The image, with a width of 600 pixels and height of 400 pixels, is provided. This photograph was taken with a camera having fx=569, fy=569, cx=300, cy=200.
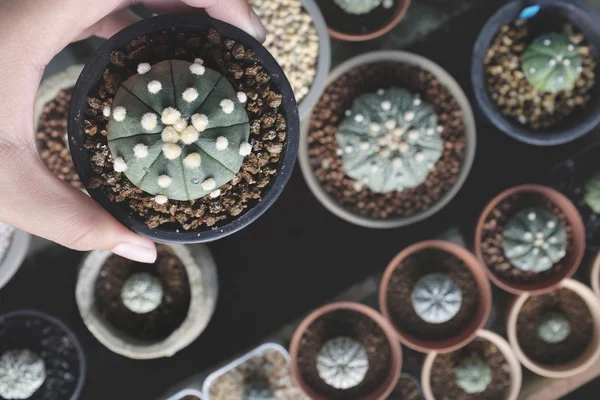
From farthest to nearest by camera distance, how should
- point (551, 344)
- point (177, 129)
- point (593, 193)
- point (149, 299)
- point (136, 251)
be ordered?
1. point (551, 344)
2. point (593, 193)
3. point (149, 299)
4. point (136, 251)
5. point (177, 129)

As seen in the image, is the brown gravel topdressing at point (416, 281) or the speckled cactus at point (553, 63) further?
the brown gravel topdressing at point (416, 281)

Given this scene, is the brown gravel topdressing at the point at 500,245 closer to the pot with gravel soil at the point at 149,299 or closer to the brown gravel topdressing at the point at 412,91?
the brown gravel topdressing at the point at 412,91

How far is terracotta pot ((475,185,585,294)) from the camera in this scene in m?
2.02

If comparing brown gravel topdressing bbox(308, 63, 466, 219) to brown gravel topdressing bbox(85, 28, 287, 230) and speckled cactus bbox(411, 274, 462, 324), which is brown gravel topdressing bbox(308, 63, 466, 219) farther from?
brown gravel topdressing bbox(85, 28, 287, 230)

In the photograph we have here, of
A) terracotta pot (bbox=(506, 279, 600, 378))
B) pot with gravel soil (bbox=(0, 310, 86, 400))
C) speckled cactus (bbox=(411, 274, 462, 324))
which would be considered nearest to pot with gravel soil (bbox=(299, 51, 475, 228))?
speckled cactus (bbox=(411, 274, 462, 324))

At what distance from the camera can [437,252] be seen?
213cm

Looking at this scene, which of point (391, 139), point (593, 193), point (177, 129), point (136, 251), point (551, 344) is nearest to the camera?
point (177, 129)

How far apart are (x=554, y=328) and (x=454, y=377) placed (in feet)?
1.34

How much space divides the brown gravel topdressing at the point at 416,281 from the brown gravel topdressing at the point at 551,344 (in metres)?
0.24

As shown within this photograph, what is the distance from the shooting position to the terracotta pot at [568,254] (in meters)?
2.02

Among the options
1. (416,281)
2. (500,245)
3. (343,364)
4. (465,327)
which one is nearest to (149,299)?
(343,364)

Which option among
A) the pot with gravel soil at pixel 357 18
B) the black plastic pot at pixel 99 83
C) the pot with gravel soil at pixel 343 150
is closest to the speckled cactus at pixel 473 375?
the pot with gravel soil at pixel 343 150

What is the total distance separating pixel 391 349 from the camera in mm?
2090

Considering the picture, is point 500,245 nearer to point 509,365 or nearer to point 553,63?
point 509,365
